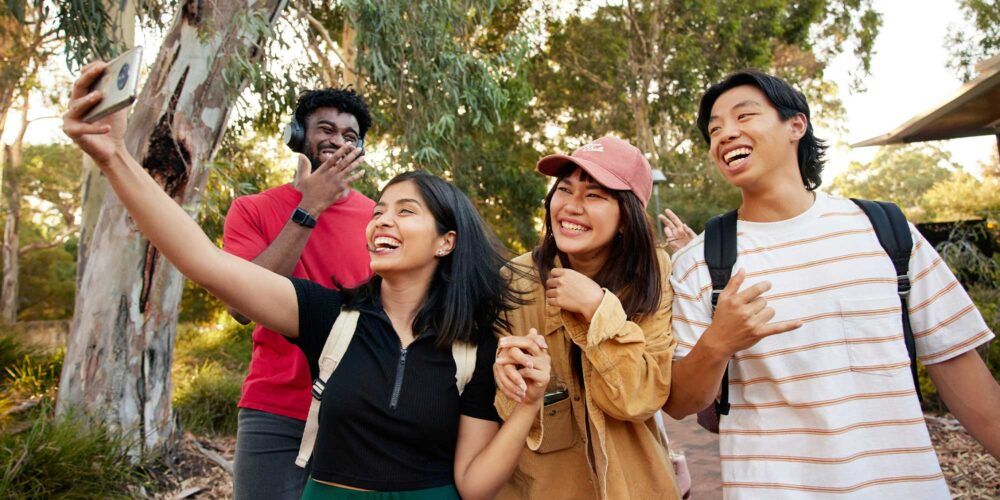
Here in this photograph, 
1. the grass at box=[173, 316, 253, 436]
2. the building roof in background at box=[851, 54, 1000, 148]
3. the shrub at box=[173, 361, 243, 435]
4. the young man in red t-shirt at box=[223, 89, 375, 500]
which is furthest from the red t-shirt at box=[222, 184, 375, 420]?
the building roof in background at box=[851, 54, 1000, 148]

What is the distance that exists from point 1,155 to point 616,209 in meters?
25.7

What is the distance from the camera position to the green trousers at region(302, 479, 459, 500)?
1758mm

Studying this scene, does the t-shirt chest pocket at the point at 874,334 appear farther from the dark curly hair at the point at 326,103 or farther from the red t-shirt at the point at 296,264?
the dark curly hair at the point at 326,103

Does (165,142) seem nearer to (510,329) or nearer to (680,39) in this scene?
(510,329)

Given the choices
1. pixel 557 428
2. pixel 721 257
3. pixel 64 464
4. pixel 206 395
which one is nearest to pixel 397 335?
pixel 557 428

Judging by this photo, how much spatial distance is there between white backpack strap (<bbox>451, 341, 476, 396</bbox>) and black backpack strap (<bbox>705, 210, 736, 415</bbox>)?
2.11ft

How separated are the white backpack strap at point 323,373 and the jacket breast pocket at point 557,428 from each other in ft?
1.83

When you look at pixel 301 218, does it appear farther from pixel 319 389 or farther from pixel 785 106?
pixel 785 106

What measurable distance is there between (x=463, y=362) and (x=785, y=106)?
115 centimetres

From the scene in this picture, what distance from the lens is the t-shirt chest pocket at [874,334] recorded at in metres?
1.79

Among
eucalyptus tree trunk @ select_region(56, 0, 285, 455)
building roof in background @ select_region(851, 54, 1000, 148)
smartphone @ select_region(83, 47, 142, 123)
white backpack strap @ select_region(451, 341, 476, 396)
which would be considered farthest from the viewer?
building roof in background @ select_region(851, 54, 1000, 148)

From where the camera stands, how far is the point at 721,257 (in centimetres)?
194

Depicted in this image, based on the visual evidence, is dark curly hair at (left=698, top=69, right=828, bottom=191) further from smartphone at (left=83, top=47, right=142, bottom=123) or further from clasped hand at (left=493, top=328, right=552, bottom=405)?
smartphone at (left=83, top=47, right=142, bottom=123)

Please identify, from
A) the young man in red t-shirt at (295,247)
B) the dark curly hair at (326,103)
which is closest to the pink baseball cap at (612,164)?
the young man in red t-shirt at (295,247)
